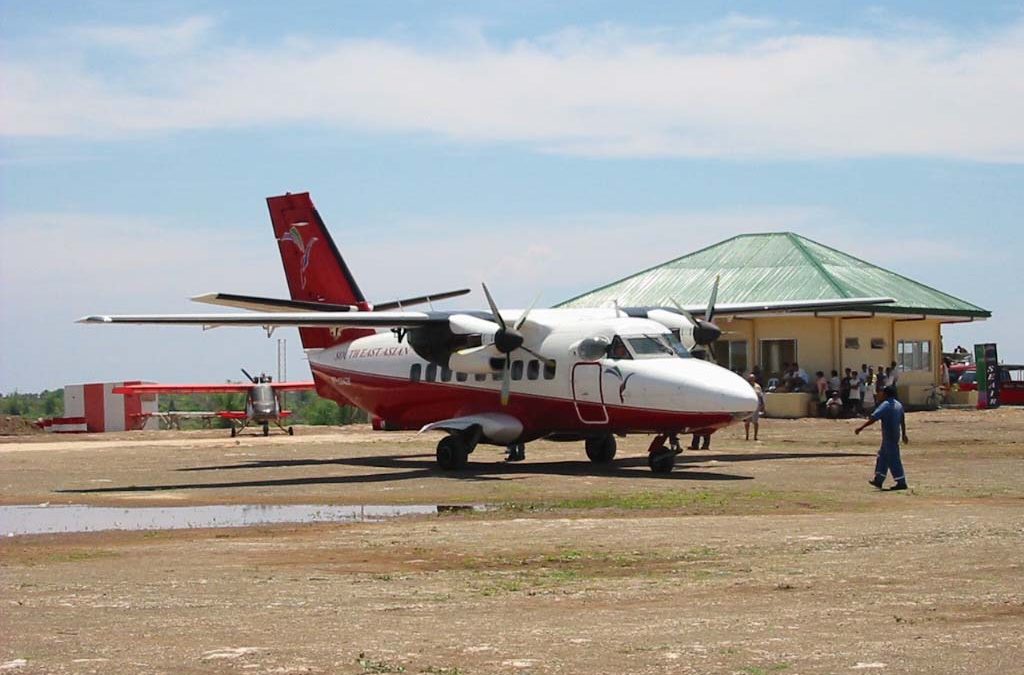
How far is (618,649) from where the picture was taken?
8898 mm

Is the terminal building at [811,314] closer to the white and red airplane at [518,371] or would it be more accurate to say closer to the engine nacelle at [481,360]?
the white and red airplane at [518,371]

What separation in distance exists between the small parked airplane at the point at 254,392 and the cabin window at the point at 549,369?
48.6 feet

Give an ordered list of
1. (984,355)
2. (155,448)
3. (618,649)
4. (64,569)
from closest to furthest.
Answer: (618,649), (64,569), (155,448), (984,355)

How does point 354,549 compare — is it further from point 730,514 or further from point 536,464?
point 536,464

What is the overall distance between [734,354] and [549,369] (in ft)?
81.9

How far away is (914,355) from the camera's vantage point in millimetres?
51469

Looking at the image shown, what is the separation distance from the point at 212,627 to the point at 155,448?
1088 inches

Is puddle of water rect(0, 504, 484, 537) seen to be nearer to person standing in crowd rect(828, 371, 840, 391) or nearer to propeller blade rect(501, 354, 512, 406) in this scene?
propeller blade rect(501, 354, 512, 406)

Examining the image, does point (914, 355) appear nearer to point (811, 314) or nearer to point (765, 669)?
point (811, 314)

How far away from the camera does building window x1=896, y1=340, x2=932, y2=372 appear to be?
167 ft

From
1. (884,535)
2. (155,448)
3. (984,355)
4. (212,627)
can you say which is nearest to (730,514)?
(884,535)

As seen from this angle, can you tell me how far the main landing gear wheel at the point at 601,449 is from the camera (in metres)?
27.8

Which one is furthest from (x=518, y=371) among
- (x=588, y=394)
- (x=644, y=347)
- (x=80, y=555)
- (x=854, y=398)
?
(x=854, y=398)

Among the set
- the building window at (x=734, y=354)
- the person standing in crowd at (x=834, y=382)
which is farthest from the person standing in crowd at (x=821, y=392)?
the building window at (x=734, y=354)
